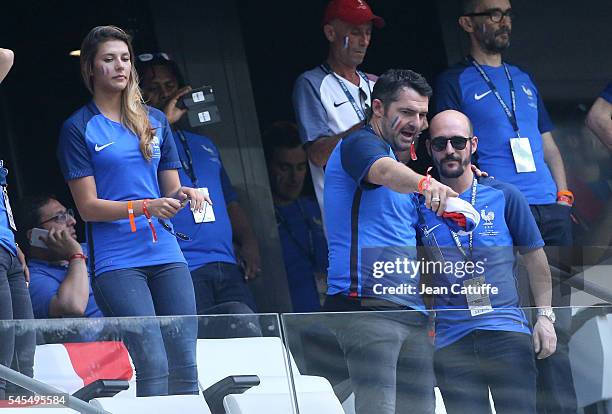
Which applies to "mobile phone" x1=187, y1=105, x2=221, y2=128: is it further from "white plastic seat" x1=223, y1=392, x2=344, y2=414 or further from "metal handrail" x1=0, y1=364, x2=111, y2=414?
"metal handrail" x1=0, y1=364, x2=111, y2=414

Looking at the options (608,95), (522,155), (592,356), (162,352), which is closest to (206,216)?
(522,155)

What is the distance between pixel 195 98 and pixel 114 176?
1232mm

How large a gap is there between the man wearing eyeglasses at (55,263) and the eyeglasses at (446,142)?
1.43 metres

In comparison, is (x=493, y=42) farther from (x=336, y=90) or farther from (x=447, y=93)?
(x=336, y=90)

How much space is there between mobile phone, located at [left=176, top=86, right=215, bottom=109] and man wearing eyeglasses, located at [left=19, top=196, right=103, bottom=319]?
656 millimetres

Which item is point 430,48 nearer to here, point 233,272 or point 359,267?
point 233,272

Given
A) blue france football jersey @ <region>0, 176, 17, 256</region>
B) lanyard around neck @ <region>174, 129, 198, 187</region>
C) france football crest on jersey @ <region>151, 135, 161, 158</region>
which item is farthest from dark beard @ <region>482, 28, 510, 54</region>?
blue france football jersey @ <region>0, 176, 17, 256</region>

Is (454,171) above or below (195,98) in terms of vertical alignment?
below

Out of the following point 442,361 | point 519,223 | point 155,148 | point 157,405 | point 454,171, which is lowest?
point 442,361

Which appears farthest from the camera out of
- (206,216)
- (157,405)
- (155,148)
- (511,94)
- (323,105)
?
(511,94)

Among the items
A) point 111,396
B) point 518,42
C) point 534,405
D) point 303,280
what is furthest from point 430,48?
point 111,396

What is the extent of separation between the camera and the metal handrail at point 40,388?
13.2ft

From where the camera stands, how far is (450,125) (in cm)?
535

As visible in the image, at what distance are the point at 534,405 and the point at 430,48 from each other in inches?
118
